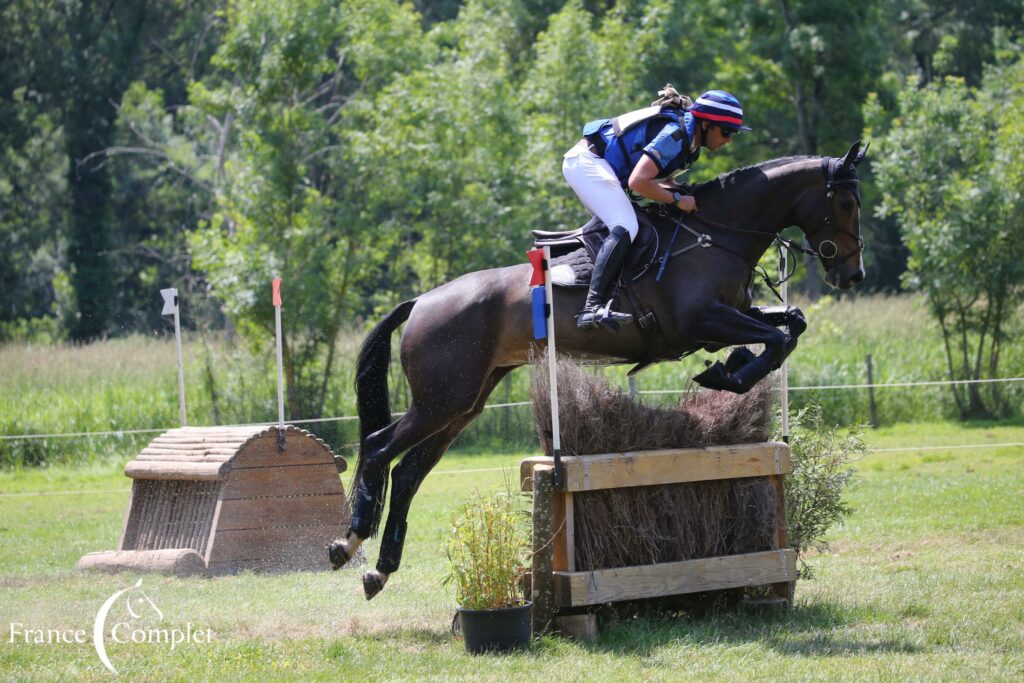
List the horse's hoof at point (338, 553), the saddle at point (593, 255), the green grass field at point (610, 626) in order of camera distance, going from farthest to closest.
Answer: the horse's hoof at point (338, 553)
the saddle at point (593, 255)
the green grass field at point (610, 626)

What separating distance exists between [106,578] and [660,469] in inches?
154

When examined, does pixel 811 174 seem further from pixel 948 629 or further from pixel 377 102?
pixel 377 102

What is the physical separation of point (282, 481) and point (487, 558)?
10.6ft

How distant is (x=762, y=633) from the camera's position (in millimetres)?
5539

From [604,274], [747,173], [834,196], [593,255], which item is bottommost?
[604,274]

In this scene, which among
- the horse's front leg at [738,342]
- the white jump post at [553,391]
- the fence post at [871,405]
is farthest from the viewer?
the fence post at [871,405]

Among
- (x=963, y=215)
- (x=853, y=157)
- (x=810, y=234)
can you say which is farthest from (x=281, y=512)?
(x=963, y=215)

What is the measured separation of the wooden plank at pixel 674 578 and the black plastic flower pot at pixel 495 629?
11.3 inches

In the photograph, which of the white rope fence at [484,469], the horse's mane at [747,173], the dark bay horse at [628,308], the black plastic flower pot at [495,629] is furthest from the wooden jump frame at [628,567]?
the white rope fence at [484,469]

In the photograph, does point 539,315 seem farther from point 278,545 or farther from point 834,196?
point 278,545

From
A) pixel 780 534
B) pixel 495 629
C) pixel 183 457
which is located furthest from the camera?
pixel 183 457

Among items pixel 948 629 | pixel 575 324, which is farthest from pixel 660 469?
pixel 948 629

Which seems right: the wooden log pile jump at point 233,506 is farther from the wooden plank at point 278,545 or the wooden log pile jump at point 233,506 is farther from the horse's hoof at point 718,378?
the horse's hoof at point 718,378

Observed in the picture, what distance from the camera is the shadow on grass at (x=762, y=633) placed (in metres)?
5.21
